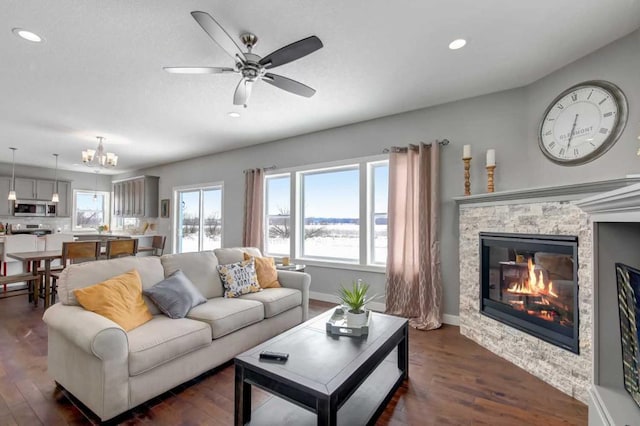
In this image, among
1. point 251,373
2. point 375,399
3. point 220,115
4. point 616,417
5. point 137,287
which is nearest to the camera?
point 616,417

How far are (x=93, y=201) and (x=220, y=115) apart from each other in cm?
730

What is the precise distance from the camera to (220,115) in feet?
13.6

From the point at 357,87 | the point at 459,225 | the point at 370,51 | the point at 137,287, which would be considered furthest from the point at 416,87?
the point at 137,287

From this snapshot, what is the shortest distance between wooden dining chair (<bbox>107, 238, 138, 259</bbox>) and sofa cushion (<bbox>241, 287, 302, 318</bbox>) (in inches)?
103

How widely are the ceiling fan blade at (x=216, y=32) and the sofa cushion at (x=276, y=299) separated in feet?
7.10

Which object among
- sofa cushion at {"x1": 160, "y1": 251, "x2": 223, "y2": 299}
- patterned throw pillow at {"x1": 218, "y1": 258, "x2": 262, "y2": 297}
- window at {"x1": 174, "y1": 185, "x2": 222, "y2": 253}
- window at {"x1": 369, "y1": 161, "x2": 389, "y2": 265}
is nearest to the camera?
sofa cushion at {"x1": 160, "y1": 251, "x2": 223, "y2": 299}

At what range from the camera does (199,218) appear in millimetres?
6828

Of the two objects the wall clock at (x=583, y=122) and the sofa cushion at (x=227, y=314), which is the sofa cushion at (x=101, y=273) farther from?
the wall clock at (x=583, y=122)

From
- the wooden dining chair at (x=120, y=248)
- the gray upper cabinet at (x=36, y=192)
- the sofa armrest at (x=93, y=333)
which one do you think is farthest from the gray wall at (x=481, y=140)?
the gray upper cabinet at (x=36, y=192)

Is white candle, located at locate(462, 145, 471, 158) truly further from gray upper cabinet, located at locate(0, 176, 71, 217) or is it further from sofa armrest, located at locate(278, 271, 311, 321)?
gray upper cabinet, located at locate(0, 176, 71, 217)

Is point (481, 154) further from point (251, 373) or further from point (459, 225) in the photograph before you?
point (251, 373)

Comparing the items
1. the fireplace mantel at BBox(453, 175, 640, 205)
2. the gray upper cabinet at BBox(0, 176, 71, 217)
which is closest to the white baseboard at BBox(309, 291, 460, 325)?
the fireplace mantel at BBox(453, 175, 640, 205)

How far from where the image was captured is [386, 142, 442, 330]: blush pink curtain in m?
3.62

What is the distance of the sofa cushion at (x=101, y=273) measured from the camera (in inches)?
86.8
